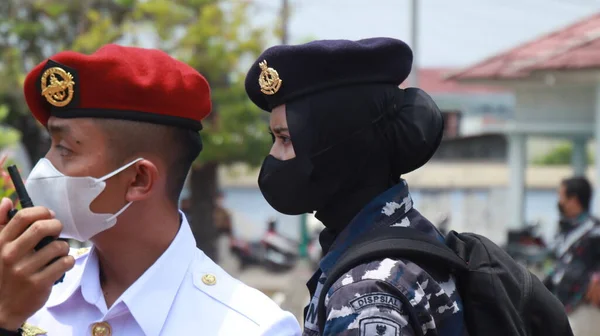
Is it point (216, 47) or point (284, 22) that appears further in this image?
point (284, 22)

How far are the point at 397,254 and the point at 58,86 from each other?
882 mm

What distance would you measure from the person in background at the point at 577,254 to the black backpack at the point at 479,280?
4.23 meters

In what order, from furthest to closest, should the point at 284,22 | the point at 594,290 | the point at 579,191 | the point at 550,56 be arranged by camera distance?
the point at 284,22
the point at 550,56
the point at 579,191
the point at 594,290

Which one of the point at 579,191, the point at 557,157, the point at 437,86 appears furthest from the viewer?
the point at 557,157

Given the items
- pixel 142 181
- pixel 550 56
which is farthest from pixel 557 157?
pixel 142 181

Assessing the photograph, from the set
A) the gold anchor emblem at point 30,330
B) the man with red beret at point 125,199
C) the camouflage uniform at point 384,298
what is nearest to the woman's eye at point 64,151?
the man with red beret at point 125,199

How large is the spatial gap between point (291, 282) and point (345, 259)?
12.2 metres

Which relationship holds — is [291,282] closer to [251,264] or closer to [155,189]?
[251,264]

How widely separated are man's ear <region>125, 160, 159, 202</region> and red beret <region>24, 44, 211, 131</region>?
11 cm

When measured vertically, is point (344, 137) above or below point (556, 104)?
above

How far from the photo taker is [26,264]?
5.61ft

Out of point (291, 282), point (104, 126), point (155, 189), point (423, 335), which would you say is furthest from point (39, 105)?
Result: point (291, 282)

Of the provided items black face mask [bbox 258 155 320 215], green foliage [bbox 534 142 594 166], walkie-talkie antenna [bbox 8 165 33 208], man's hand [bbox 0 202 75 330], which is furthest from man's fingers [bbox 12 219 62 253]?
green foliage [bbox 534 142 594 166]

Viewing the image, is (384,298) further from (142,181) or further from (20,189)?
(20,189)
